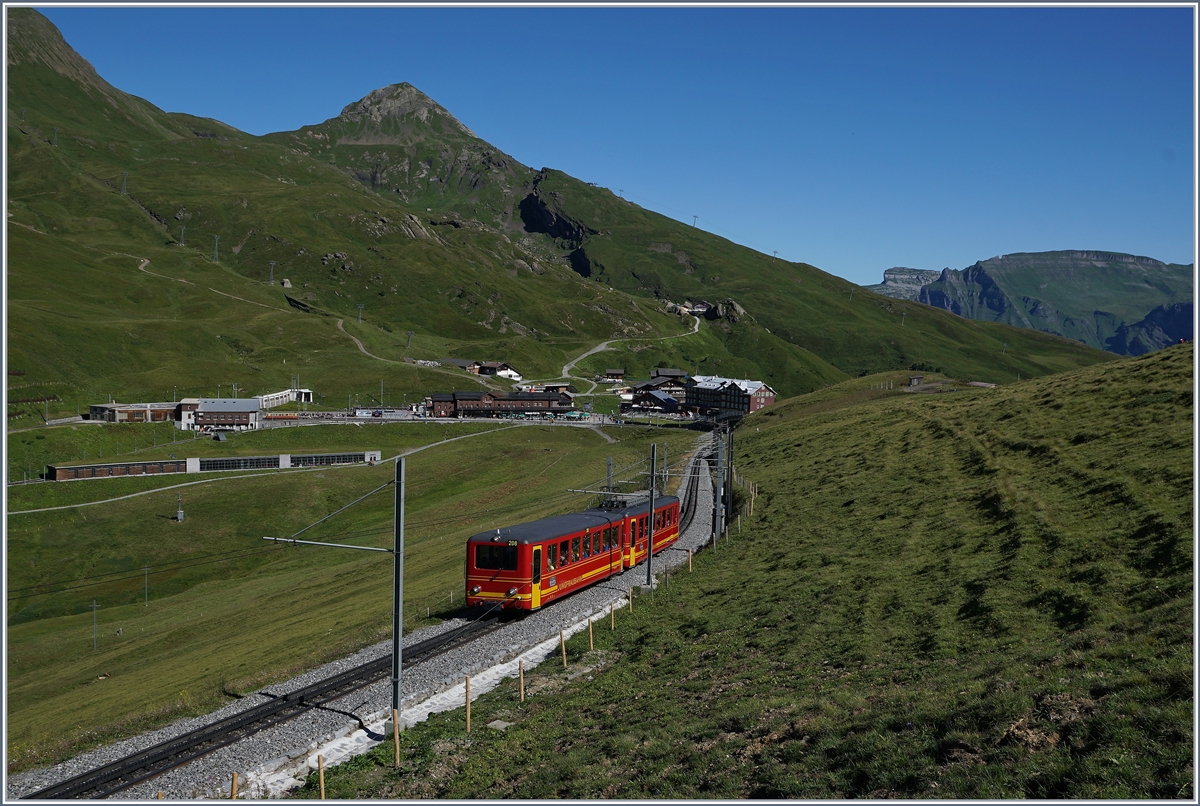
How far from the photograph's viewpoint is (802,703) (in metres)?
19.2

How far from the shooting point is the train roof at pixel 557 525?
35250 mm

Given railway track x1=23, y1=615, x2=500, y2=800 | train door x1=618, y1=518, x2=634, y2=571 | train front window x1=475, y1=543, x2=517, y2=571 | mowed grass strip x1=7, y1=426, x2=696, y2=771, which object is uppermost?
train front window x1=475, y1=543, x2=517, y2=571

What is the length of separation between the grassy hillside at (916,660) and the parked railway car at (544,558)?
3967mm

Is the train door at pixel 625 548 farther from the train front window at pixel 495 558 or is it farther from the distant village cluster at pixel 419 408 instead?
the distant village cluster at pixel 419 408

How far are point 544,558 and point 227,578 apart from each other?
6149cm

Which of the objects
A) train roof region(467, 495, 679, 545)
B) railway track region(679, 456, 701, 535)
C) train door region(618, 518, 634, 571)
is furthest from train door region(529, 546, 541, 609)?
railway track region(679, 456, 701, 535)

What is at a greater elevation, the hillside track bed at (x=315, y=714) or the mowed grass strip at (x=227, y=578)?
the hillside track bed at (x=315, y=714)

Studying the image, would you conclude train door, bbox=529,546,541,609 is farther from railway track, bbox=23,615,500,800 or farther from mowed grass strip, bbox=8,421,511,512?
mowed grass strip, bbox=8,421,511,512

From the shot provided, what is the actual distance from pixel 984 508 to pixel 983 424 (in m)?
22.6

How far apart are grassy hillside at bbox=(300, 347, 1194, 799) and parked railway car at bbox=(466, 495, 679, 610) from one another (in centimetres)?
397

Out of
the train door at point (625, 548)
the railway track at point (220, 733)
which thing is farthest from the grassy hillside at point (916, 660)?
the railway track at point (220, 733)

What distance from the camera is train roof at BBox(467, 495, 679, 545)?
35.2 m

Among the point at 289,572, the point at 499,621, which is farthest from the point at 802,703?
the point at 289,572

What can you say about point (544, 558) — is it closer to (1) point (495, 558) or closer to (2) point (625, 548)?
(1) point (495, 558)
